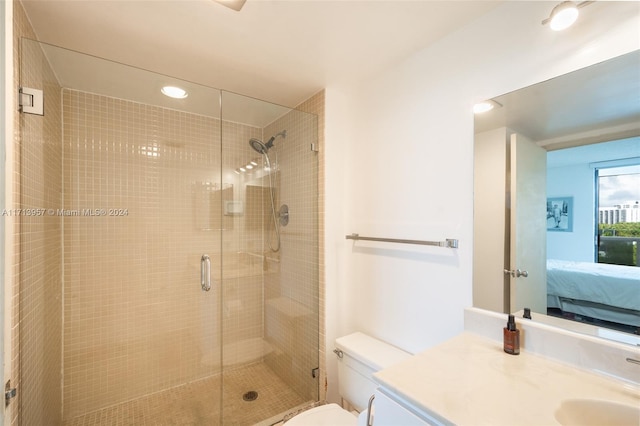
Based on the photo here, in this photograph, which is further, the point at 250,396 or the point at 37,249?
the point at 250,396

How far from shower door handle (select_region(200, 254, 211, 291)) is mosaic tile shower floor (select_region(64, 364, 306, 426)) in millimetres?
740

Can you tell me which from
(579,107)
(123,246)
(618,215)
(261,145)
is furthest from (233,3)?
(123,246)

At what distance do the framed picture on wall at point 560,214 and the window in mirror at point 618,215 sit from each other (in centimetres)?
8

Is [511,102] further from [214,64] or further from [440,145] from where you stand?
[214,64]

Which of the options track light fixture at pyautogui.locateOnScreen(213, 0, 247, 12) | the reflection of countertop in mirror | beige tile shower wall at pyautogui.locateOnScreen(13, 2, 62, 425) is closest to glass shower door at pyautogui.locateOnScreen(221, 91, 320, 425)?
track light fixture at pyautogui.locateOnScreen(213, 0, 247, 12)

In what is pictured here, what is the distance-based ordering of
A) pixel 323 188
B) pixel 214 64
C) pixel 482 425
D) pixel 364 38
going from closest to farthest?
pixel 482 425
pixel 364 38
pixel 214 64
pixel 323 188

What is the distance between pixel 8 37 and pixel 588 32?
218 centimetres

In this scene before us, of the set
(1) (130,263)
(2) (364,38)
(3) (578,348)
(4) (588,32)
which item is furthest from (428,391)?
(1) (130,263)

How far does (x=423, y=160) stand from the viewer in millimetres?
1517

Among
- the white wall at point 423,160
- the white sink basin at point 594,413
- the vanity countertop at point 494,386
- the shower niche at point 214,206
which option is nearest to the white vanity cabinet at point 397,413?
the vanity countertop at point 494,386

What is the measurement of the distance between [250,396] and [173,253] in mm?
1286

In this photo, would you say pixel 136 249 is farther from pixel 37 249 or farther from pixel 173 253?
pixel 37 249

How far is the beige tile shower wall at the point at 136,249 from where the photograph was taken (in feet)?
6.25

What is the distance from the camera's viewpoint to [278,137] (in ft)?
7.26
